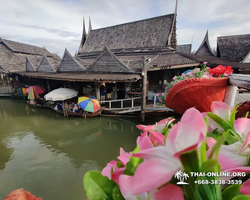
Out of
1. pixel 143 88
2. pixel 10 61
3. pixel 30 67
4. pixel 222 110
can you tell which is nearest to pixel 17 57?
pixel 10 61

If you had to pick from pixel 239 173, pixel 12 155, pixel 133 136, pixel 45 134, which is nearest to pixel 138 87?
pixel 133 136

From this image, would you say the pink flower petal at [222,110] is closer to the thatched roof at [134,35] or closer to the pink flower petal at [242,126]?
the pink flower petal at [242,126]

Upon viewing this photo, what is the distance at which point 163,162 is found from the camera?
290 millimetres

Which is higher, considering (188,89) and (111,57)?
(111,57)

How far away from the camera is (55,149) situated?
19.4 feet

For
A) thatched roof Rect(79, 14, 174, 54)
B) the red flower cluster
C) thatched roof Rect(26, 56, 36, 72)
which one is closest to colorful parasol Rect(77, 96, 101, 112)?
thatched roof Rect(79, 14, 174, 54)

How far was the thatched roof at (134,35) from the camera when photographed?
1184 cm

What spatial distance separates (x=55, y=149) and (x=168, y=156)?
21.9 feet

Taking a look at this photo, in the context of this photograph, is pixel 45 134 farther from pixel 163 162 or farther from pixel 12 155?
pixel 163 162

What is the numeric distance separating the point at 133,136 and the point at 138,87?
13.2ft

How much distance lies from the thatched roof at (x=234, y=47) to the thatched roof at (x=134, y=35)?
5.83 metres

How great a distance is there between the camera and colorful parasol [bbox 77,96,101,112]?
7.92 meters

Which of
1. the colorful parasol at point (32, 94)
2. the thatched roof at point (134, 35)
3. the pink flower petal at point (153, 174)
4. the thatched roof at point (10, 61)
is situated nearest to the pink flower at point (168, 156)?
the pink flower petal at point (153, 174)

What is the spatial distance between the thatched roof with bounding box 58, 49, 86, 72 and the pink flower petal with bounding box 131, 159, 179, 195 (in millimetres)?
10460
